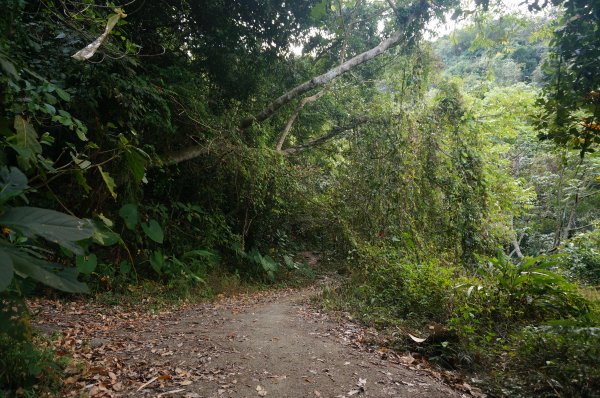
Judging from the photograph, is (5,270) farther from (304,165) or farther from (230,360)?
(304,165)

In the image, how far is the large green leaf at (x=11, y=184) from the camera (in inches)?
65.1

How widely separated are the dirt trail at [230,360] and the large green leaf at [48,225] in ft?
6.79

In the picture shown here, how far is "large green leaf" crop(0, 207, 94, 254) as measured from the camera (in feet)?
4.87

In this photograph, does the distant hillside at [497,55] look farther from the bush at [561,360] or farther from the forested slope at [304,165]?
the bush at [561,360]

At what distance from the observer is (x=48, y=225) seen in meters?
1.53

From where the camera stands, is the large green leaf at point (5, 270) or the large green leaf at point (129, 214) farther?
the large green leaf at point (129, 214)

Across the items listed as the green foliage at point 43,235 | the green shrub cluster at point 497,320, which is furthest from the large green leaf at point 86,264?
the green foliage at point 43,235

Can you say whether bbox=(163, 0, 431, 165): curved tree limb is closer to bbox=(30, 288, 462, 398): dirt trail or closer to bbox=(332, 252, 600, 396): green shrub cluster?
bbox=(30, 288, 462, 398): dirt trail

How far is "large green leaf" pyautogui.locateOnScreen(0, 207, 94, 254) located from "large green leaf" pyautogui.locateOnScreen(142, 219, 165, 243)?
6272 mm

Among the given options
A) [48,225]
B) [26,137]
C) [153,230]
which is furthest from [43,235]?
[153,230]

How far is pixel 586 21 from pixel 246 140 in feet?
22.5

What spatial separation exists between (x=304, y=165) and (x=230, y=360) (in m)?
8.07

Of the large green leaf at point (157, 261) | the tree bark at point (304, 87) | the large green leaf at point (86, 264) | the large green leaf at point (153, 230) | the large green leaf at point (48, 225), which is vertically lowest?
the large green leaf at point (157, 261)

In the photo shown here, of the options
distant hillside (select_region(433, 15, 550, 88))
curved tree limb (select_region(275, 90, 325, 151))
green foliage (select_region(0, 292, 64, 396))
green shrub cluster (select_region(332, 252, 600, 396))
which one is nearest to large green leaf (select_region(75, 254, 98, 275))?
green foliage (select_region(0, 292, 64, 396))
